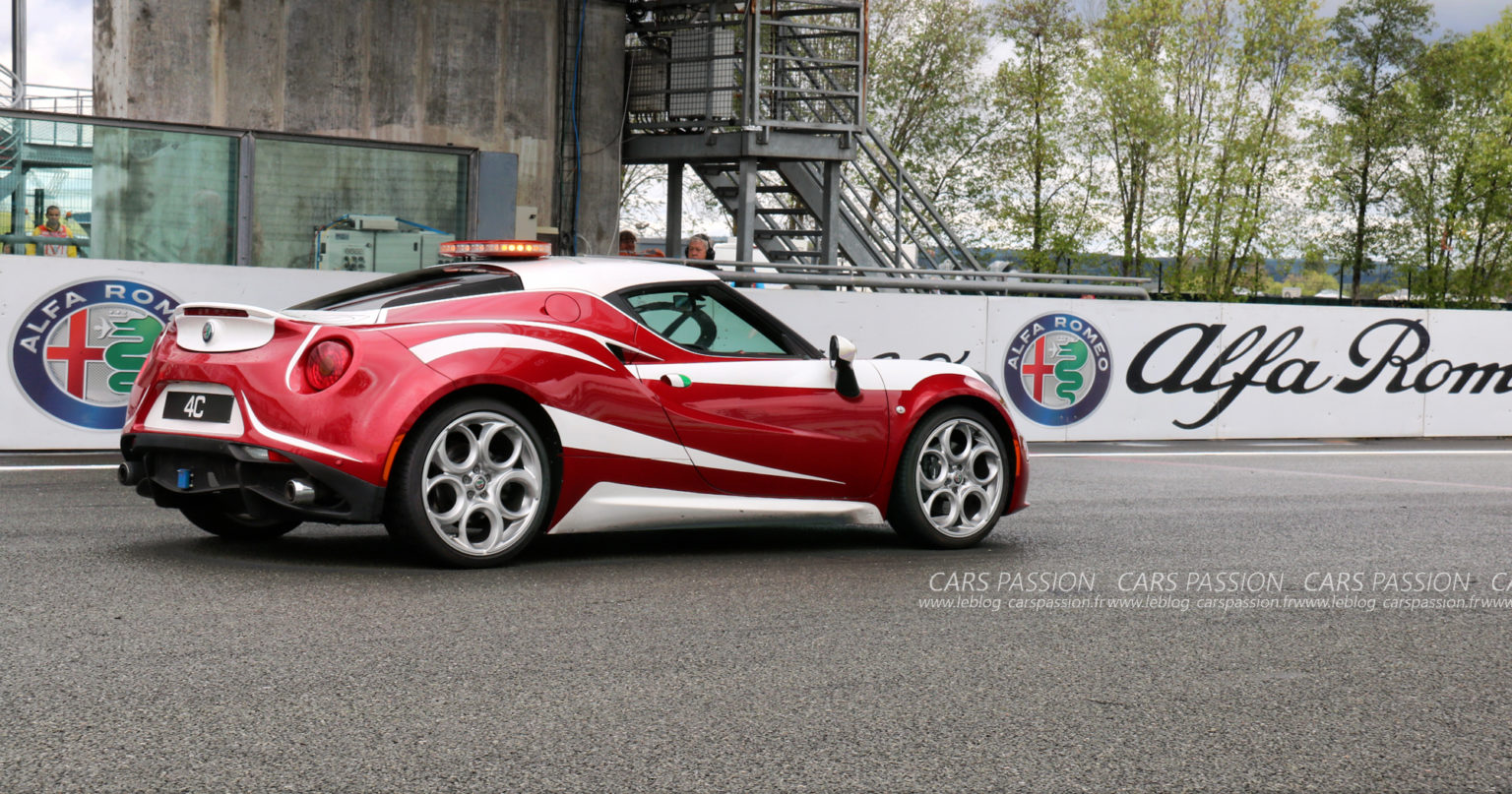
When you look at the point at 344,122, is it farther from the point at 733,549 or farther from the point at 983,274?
the point at 733,549

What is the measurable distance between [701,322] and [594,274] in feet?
1.77

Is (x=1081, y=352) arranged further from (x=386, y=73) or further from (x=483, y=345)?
(x=386, y=73)

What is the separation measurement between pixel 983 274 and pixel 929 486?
948 cm

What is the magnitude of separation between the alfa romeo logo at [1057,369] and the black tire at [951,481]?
22.7 feet

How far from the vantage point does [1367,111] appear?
61375mm

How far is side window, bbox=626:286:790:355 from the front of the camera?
22.2ft

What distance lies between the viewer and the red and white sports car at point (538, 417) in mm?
5879

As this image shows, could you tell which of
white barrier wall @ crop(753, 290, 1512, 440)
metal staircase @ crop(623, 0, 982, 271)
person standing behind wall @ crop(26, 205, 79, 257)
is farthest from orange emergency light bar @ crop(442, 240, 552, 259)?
metal staircase @ crop(623, 0, 982, 271)

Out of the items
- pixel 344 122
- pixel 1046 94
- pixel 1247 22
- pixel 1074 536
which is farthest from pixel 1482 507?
pixel 1247 22

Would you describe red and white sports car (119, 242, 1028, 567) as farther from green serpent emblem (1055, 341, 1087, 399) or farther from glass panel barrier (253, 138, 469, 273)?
green serpent emblem (1055, 341, 1087, 399)

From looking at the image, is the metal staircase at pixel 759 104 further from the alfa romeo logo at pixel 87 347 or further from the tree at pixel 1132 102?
the tree at pixel 1132 102

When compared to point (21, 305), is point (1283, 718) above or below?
below

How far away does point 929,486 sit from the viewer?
7.32m

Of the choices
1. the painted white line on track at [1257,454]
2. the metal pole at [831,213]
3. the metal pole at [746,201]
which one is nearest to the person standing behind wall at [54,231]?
the painted white line on track at [1257,454]
